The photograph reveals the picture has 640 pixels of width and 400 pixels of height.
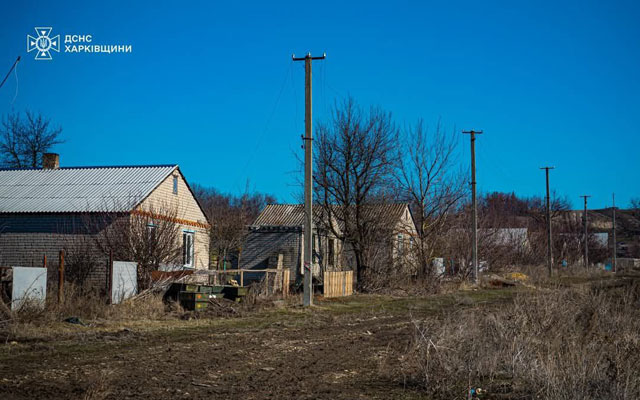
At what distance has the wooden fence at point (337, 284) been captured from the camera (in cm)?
2495

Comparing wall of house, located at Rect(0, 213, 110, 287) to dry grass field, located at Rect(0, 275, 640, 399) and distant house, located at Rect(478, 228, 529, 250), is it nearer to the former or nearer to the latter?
dry grass field, located at Rect(0, 275, 640, 399)

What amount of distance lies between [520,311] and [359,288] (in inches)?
621

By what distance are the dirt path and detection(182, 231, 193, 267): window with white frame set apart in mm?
11651

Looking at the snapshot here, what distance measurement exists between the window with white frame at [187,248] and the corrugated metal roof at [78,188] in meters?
3.07

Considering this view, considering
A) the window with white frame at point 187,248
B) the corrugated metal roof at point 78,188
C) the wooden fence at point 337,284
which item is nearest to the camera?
the corrugated metal roof at point 78,188

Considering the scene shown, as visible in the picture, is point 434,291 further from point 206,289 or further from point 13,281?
point 13,281

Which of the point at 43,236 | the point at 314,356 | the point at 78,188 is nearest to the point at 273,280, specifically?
the point at 43,236

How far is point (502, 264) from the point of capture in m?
46.0

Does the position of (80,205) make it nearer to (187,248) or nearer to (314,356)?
→ (187,248)

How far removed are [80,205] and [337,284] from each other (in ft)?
35.4

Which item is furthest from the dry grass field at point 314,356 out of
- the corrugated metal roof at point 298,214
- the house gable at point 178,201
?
the corrugated metal roof at point 298,214

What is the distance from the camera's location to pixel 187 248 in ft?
93.7

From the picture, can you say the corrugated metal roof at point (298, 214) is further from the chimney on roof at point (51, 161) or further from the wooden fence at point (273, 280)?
the chimney on roof at point (51, 161)

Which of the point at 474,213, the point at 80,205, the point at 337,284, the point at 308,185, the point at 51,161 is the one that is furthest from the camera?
the point at 474,213
